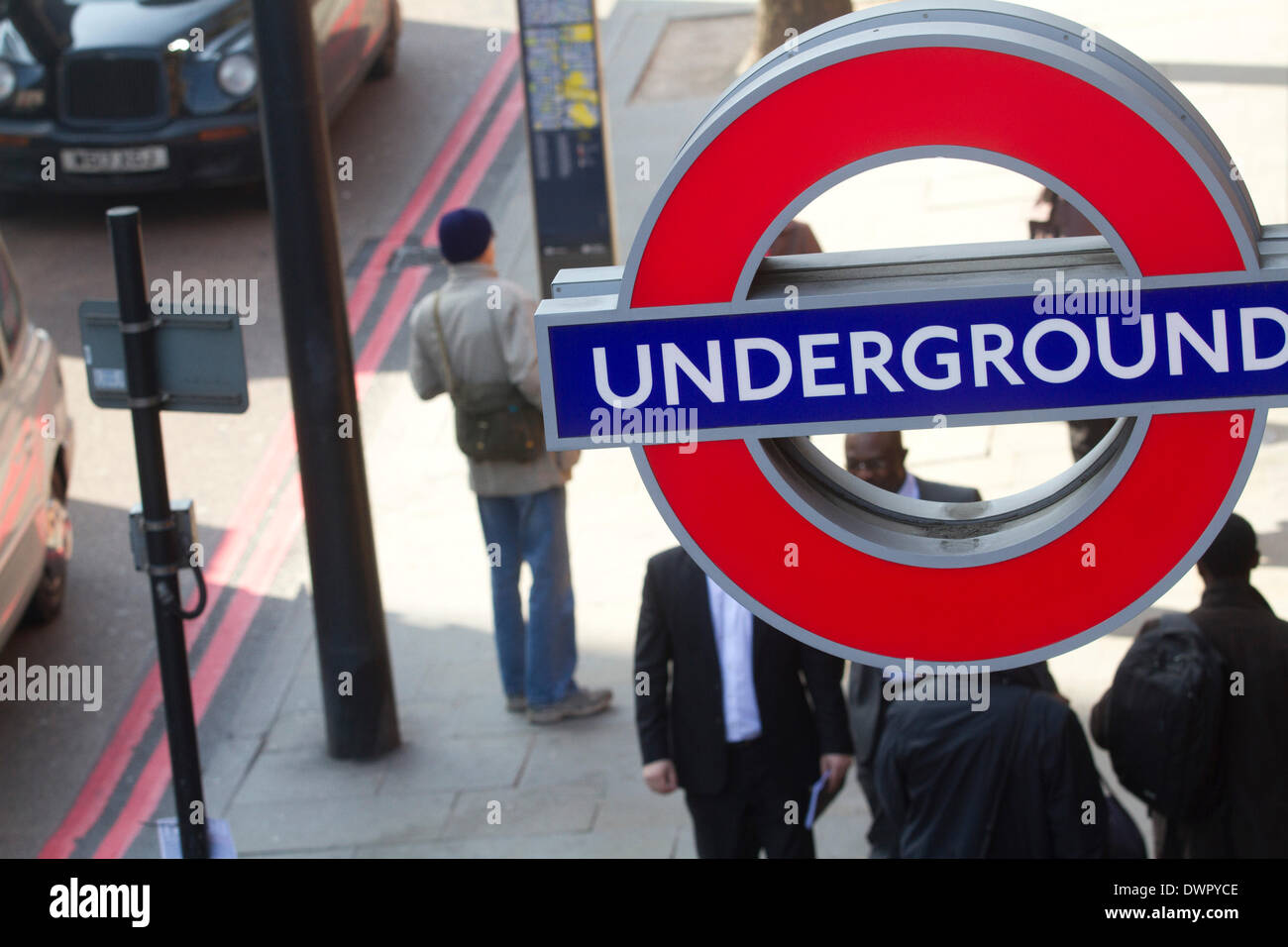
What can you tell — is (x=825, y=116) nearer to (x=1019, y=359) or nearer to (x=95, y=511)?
(x=1019, y=359)

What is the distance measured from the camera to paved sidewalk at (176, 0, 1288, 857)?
23.9ft

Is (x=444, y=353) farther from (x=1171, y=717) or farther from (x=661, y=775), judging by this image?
(x=1171, y=717)

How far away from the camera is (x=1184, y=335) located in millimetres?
3086

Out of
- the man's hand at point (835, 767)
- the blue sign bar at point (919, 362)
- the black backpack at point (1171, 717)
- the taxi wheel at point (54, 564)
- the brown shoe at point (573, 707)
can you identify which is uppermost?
the blue sign bar at point (919, 362)

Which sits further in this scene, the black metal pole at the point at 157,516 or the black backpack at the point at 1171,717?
the black metal pole at the point at 157,516

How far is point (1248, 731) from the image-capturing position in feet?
16.9

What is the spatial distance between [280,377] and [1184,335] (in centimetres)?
890

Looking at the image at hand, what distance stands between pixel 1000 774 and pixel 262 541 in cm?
602

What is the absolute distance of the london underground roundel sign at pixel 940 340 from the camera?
3.00m

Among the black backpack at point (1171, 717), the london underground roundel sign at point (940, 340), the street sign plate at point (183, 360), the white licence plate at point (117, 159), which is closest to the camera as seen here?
the london underground roundel sign at point (940, 340)

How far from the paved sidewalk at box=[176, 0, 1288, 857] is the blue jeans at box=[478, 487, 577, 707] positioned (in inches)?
12.1

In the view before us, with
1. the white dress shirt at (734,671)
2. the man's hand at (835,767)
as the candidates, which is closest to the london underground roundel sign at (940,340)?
the white dress shirt at (734,671)

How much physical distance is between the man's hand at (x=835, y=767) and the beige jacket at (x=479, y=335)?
220cm

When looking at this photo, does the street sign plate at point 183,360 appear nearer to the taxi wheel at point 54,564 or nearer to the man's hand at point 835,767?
the man's hand at point 835,767
